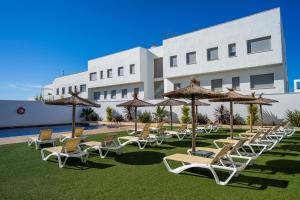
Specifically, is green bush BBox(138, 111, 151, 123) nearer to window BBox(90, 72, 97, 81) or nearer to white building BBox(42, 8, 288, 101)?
white building BBox(42, 8, 288, 101)

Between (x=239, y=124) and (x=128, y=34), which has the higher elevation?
(x=128, y=34)

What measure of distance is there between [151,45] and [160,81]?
22.4ft

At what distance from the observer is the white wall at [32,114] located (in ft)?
82.1

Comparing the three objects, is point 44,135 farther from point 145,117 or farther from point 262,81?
point 262,81

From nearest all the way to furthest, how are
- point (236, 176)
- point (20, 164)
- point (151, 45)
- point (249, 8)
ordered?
point (236, 176)
point (20, 164)
point (249, 8)
point (151, 45)

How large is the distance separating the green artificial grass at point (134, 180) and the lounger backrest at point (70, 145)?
501 millimetres

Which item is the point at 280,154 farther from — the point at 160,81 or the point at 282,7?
the point at 160,81

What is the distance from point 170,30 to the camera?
1216 inches

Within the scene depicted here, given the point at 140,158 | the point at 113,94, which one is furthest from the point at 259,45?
the point at 113,94

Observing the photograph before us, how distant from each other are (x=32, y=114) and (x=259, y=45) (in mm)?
26369

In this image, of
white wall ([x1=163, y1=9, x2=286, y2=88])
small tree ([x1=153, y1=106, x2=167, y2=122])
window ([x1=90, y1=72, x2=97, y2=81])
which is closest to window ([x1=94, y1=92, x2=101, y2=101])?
window ([x1=90, y1=72, x2=97, y2=81])

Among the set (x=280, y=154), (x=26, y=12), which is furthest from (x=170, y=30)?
(x=280, y=154)

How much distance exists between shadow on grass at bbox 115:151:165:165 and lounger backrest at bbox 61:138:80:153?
1.63m

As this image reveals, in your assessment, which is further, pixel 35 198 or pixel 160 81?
pixel 160 81
